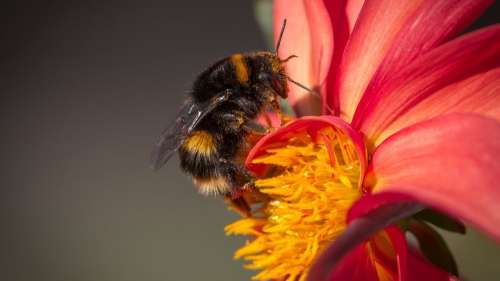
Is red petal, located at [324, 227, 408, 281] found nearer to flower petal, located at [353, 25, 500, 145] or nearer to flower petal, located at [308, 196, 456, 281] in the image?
flower petal, located at [308, 196, 456, 281]

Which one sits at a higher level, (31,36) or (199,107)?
(31,36)

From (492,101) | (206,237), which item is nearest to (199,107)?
(492,101)

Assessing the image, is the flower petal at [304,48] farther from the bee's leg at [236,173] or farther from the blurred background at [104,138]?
the blurred background at [104,138]

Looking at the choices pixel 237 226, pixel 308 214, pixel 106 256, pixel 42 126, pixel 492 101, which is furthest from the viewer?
pixel 42 126

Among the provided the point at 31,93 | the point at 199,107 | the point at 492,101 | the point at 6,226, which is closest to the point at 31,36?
the point at 31,93

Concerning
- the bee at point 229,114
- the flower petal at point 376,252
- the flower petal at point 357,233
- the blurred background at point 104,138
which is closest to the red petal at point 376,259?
the flower petal at point 376,252

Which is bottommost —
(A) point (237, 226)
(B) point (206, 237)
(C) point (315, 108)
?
(B) point (206, 237)

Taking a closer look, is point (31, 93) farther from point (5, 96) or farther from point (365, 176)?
point (365, 176)

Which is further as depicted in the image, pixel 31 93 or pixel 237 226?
pixel 31 93

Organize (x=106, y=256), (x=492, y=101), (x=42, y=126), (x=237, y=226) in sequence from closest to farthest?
1. (x=492, y=101)
2. (x=237, y=226)
3. (x=106, y=256)
4. (x=42, y=126)
